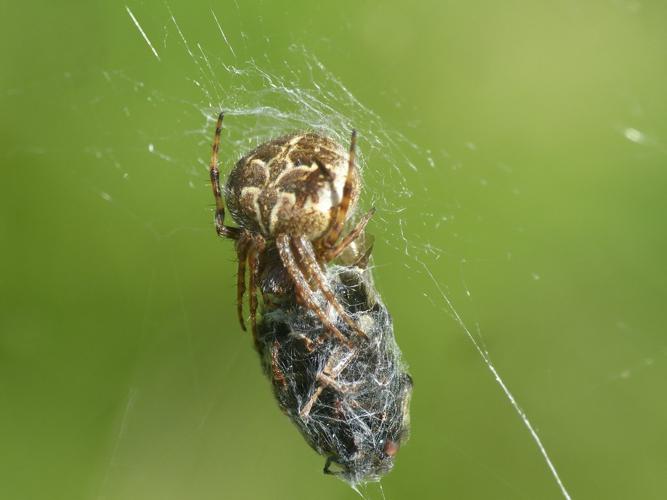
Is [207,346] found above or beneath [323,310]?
beneath

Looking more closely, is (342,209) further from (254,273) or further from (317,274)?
(254,273)

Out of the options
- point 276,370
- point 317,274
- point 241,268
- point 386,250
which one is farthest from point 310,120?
point 276,370

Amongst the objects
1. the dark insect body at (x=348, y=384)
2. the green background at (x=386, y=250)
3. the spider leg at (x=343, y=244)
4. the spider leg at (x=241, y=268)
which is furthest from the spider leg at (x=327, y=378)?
the green background at (x=386, y=250)

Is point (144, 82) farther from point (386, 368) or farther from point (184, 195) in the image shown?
point (386, 368)

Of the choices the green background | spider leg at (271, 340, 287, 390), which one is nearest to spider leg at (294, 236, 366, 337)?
spider leg at (271, 340, 287, 390)

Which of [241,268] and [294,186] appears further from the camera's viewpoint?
[241,268]

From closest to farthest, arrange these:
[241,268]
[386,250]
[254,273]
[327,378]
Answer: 1. [327,378]
2. [254,273]
3. [241,268]
4. [386,250]

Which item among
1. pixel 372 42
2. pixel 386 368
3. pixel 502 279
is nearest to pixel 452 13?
pixel 372 42
